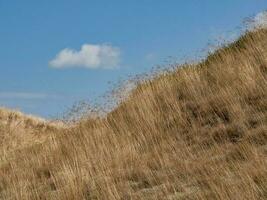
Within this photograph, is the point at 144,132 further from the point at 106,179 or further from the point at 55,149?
the point at 106,179

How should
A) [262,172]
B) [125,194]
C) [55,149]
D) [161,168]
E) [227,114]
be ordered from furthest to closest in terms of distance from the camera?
[55,149], [227,114], [161,168], [125,194], [262,172]

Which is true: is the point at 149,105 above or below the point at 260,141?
above

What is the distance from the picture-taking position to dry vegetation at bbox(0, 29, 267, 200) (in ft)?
24.3

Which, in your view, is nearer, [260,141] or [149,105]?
[260,141]

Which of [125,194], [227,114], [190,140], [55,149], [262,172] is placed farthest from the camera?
[55,149]

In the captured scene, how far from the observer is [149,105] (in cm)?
1302

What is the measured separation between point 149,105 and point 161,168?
4379 mm

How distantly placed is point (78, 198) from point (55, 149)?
15.8 ft

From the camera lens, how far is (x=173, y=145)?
32.8ft

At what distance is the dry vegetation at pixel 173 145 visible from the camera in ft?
24.3

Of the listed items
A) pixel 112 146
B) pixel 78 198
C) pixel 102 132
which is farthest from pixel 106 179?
pixel 102 132

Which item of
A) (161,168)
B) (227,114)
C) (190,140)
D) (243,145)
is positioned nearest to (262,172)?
(243,145)

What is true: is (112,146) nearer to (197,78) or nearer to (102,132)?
(102,132)

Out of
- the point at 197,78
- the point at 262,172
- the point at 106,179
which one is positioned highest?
the point at 197,78
